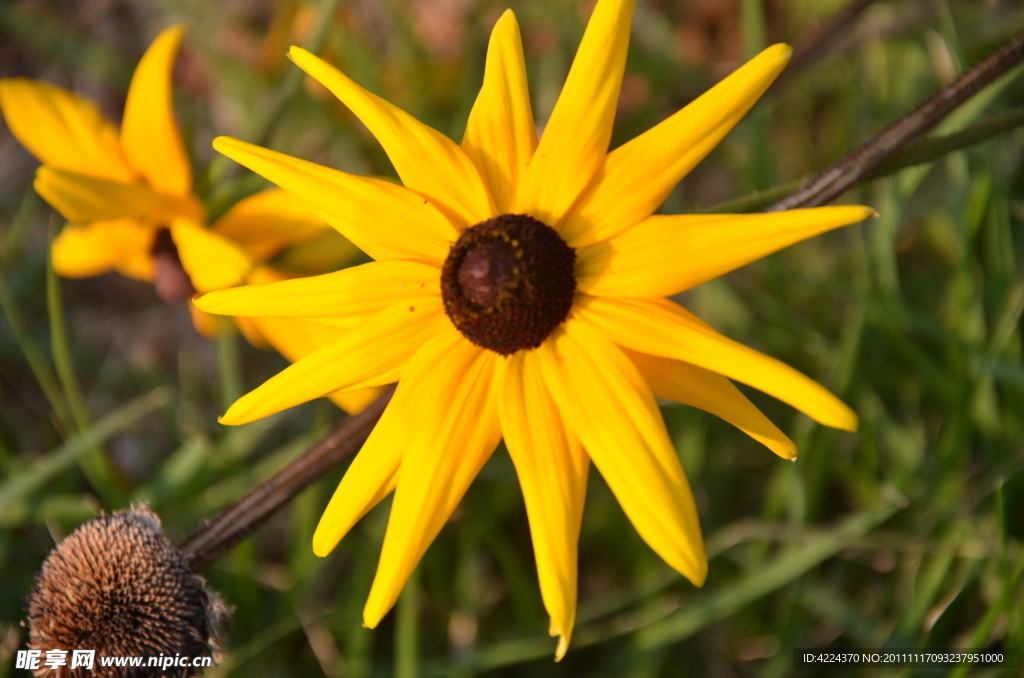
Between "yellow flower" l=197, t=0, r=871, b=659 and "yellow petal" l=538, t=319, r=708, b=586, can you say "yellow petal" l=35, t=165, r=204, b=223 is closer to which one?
"yellow flower" l=197, t=0, r=871, b=659

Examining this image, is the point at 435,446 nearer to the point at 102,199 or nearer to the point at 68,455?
the point at 102,199

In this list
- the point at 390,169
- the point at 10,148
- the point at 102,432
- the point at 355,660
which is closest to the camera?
the point at 102,432

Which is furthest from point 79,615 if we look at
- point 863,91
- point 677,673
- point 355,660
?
point 863,91

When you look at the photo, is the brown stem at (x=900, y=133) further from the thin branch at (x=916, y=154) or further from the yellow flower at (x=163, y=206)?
the yellow flower at (x=163, y=206)

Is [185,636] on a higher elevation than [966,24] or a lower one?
lower

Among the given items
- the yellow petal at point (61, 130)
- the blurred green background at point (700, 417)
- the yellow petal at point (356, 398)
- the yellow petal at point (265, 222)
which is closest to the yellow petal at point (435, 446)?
the yellow petal at point (356, 398)

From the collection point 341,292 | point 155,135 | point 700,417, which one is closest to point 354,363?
point 341,292

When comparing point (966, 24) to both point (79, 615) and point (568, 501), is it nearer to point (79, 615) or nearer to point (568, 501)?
point (568, 501)
